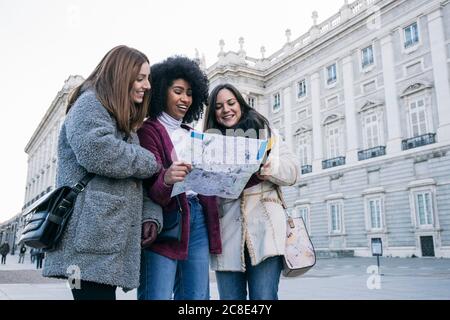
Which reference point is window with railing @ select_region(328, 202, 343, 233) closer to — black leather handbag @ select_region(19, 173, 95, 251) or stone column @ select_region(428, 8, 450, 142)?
stone column @ select_region(428, 8, 450, 142)

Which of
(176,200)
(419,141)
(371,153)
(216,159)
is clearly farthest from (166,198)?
(371,153)

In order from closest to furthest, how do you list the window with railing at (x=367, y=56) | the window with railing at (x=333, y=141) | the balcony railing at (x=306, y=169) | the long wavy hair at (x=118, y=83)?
the long wavy hair at (x=118, y=83) → the window with railing at (x=367, y=56) → the window with railing at (x=333, y=141) → the balcony railing at (x=306, y=169)

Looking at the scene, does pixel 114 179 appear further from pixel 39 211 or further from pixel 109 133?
pixel 39 211

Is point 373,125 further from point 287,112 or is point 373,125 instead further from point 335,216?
point 287,112

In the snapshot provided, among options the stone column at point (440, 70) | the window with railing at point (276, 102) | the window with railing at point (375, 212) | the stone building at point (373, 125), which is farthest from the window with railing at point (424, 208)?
the window with railing at point (276, 102)

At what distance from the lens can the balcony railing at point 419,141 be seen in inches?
642

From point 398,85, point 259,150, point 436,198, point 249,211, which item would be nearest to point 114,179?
point 259,150

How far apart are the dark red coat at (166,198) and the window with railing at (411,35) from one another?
18.2 meters

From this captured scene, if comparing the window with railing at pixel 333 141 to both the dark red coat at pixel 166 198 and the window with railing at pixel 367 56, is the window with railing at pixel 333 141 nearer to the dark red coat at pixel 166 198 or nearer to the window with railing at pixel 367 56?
the window with railing at pixel 367 56

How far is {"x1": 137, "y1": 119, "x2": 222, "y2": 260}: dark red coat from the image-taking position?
65.6 inches

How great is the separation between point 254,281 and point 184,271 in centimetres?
35

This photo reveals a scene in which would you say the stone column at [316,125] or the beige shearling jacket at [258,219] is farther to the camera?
the stone column at [316,125]

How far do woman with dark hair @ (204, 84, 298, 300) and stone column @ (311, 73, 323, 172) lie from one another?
66.6ft

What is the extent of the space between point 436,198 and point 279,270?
52.0ft
